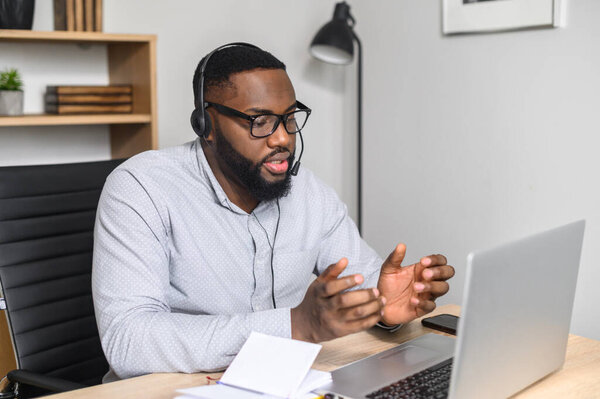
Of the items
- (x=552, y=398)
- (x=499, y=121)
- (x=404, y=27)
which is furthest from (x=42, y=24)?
(x=552, y=398)

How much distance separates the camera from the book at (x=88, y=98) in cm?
238

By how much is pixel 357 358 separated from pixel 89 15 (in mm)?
1658

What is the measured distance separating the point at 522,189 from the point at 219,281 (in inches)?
50.3

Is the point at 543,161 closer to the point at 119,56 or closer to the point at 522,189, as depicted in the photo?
the point at 522,189

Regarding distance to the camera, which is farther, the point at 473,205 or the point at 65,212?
the point at 473,205

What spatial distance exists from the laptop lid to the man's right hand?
7.8 inches

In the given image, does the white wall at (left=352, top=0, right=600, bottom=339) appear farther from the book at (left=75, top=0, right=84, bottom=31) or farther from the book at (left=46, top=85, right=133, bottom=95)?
the book at (left=75, top=0, right=84, bottom=31)

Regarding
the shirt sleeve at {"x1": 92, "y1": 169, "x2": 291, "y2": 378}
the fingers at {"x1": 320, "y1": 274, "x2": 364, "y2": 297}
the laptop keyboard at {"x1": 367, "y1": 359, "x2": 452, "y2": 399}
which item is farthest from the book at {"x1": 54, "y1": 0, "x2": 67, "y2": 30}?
the laptop keyboard at {"x1": 367, "y1": 359, "x2": 452, "y2": 399}

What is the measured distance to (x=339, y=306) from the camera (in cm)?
109

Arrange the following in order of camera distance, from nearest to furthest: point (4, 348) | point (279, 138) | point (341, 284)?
point (341, 284), point (279, 138), point (4, 348)

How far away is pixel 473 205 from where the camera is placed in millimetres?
2535

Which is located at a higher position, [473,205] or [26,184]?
[26,184]

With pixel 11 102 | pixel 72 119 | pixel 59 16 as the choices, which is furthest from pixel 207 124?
pixel 59 16

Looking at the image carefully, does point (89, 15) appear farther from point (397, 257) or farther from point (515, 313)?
point (515, 313)
